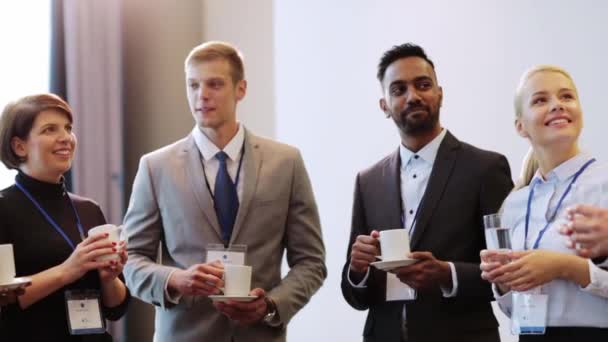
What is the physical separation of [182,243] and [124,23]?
8.29ft

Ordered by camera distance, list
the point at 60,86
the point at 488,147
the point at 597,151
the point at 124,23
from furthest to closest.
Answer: the point at 124,23 < the point at 60,86 < the point at 488,147 < the point at 597,151

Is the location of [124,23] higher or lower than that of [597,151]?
higher

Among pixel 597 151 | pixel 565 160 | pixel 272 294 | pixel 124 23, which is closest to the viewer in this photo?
pixel 565 160

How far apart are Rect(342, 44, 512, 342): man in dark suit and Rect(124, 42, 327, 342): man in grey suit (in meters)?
0.25

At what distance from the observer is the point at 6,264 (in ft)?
8.48

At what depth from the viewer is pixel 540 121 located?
8.61 feet

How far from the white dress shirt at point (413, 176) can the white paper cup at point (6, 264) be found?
1262 millimetres

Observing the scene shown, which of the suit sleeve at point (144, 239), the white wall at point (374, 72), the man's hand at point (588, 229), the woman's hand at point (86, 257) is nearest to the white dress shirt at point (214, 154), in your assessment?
the suit sleeve at point (144, 239)

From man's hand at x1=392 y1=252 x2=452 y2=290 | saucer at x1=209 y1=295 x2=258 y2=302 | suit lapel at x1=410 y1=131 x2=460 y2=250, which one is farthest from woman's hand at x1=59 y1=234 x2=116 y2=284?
suit lapel at x1=410 y1=131 x2=460 y2=250

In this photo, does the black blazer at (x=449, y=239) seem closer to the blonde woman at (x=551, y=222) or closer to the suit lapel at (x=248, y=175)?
the blonde woman at (x=551, y=222)

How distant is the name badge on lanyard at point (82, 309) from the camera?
9.32ft

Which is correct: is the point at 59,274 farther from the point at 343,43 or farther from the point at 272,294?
the point at 343,43

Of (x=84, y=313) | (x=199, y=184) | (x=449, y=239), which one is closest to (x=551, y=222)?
(x=449, y=239)

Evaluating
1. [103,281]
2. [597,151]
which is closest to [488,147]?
[597,151]
